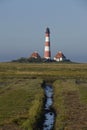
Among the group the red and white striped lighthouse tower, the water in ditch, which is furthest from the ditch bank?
the red and white striped lighthouse tower

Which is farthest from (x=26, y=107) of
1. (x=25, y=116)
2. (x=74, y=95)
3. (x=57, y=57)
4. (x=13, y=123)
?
(x=57, y=57)

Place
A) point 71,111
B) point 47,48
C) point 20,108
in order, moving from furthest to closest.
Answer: point 47,48, point 20,108, point 71,111

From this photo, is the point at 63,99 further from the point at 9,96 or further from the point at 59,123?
the point at 59,123

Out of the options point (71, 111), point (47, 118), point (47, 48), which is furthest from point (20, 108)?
point (47, 48)

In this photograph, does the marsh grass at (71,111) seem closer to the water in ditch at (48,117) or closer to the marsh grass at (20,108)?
the water in ditch at (48,117)

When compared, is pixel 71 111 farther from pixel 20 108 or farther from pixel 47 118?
pixel 20 108

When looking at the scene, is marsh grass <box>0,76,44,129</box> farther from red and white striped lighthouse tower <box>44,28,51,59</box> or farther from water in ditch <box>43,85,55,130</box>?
red and white striped lighthouse tower <box>44,28,51,59</box>

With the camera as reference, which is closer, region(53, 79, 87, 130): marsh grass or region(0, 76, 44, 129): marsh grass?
region(53, 79, 87, 130): marsh grass

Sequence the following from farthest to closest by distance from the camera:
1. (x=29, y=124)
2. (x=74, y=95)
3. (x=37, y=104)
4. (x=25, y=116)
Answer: (x=74, y=95), (x=37, y=104), (x=25, y=116), (x=29, y=124)

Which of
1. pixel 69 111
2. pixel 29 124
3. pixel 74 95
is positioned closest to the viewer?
pixel 29 124

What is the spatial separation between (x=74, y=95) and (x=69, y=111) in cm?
922

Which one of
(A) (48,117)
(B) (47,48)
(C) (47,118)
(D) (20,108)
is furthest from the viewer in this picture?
(B) (47,48)

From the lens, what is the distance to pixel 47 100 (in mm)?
32125

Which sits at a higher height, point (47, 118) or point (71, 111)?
point (71, 111)
